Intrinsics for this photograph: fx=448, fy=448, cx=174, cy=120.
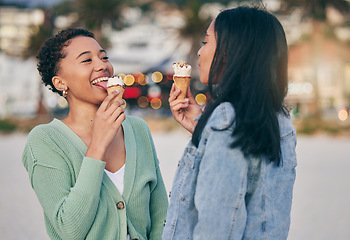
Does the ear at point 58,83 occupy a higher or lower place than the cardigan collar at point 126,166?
higher

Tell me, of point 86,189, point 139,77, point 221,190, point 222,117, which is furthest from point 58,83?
point 139,77

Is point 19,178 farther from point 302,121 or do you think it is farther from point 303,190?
point 302,121

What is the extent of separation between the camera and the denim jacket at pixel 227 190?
175 centimetres

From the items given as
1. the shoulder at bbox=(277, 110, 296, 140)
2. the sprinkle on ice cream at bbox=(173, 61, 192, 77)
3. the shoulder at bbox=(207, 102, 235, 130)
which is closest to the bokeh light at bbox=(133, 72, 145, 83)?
the sprinkle on ice cream at bbox=(173, 61, 192, 77)

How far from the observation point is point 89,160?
2.17 metres

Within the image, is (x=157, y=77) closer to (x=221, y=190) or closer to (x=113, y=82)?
(x=113, y=82)

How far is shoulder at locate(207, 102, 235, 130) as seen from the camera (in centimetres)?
179

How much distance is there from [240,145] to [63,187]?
94cm

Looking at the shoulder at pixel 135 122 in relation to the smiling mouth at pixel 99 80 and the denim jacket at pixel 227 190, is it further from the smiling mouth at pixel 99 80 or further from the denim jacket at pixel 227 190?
the denim jacket at pixel 227 190

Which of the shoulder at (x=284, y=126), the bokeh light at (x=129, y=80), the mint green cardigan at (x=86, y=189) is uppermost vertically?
the bokeh light at (x=129, y=80)

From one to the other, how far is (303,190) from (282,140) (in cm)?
800

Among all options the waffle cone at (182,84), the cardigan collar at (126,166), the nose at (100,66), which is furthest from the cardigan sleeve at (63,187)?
the waffle cone at (182,84)

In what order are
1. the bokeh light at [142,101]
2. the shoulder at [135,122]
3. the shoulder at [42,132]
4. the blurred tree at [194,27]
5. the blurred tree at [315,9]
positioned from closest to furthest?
1. the shoulder at [42,132]
2. the shoulder at [135,122]
3. the blurred tree at [315,9]
4. the blurred tree at [194,27]
5. the bokeh light at [142,101]

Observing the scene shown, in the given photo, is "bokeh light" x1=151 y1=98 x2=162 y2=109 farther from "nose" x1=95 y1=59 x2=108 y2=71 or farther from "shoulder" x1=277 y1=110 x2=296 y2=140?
"shoulder" x1=277 y1=110 x2=296 y2=140
